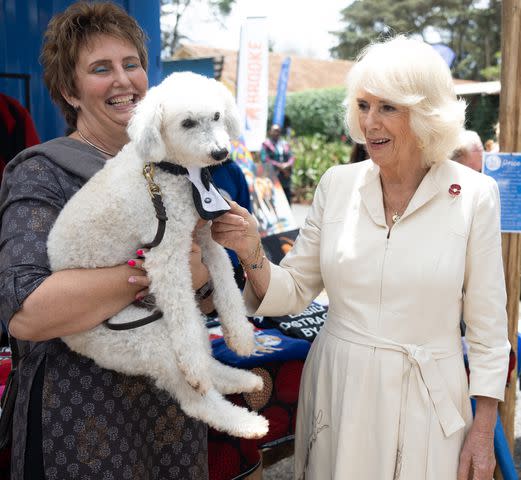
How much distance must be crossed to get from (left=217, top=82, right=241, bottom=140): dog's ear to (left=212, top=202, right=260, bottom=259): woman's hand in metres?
A: 0.23

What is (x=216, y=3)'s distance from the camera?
35062mm

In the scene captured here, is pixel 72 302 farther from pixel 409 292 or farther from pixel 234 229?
pixel 409 292

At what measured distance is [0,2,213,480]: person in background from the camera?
1.44 meters

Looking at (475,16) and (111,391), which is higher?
(475,16)

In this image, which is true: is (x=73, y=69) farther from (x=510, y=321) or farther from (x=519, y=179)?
(x=510, y=321)

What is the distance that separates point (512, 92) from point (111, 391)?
7.26 ft

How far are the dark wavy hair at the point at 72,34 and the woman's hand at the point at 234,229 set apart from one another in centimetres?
58

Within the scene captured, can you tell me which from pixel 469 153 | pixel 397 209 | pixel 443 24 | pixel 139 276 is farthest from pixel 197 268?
pixel 443 24

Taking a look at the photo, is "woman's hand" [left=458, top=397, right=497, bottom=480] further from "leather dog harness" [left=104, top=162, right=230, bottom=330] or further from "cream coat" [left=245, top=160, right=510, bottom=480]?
"leather dog harness" [left=104, top=162, right=230, bottom=330]

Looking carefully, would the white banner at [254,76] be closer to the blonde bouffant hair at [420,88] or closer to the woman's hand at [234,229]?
the blonde bouffant hair at [420,88]

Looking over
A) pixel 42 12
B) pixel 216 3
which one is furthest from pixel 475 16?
pixel 42 12

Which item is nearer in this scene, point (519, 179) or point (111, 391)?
point (111, 391)

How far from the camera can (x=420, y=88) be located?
1.81 metres

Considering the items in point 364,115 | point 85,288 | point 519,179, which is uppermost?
point 364,115
